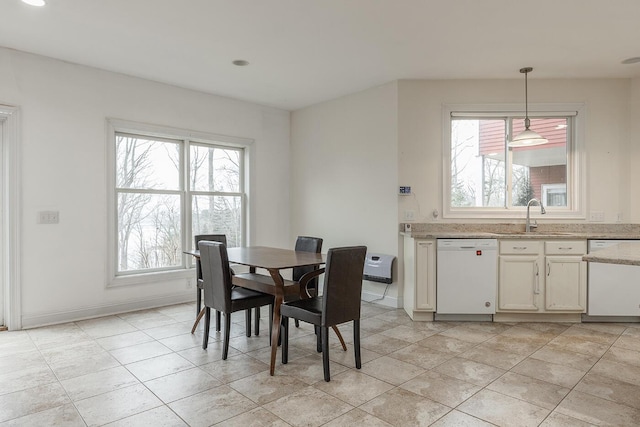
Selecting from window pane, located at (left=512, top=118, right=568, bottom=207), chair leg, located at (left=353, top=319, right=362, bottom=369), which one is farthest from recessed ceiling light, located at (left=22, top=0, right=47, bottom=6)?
window pane, located at (left=512, top=118, right=568, bottom=207)

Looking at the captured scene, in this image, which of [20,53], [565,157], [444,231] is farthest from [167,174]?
[565,157]

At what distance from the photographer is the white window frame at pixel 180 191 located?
4.20 metres

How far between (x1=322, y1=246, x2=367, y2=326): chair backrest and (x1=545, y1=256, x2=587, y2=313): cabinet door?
2278 millimetres

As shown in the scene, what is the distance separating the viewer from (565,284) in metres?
3.88

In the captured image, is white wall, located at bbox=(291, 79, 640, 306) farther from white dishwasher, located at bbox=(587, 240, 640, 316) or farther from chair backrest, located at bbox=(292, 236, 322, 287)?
chair backrest, located at bbox=(292, 236, 322, 287)

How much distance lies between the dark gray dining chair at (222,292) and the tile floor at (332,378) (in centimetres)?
33

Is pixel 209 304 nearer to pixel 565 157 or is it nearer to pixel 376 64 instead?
pixel 376 64

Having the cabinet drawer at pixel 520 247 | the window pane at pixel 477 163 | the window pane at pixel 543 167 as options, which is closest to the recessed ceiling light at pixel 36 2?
the window pane at pixel 477 163

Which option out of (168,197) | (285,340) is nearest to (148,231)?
(168,197)

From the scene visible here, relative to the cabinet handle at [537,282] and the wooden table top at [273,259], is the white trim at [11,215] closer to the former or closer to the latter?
the wooden table top at [273,259]

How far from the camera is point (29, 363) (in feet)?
9.36

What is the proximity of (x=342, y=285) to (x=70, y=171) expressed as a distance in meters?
3.07

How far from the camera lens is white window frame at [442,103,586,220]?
4316mm

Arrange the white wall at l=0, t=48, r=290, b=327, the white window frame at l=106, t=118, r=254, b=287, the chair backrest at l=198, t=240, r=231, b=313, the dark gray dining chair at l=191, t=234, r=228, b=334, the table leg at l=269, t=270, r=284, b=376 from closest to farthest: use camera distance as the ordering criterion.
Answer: the table leg at l=269, t=270, r=284, b=376
the chair backrest at l=198, t=240, r=231, b=313
the dark gray dining chair at l=191, t=234, r=228, b=334
the white wall at l=0, t=48, r=290, b=327
the white window frame at l=106, t=118, r=254, b=287
